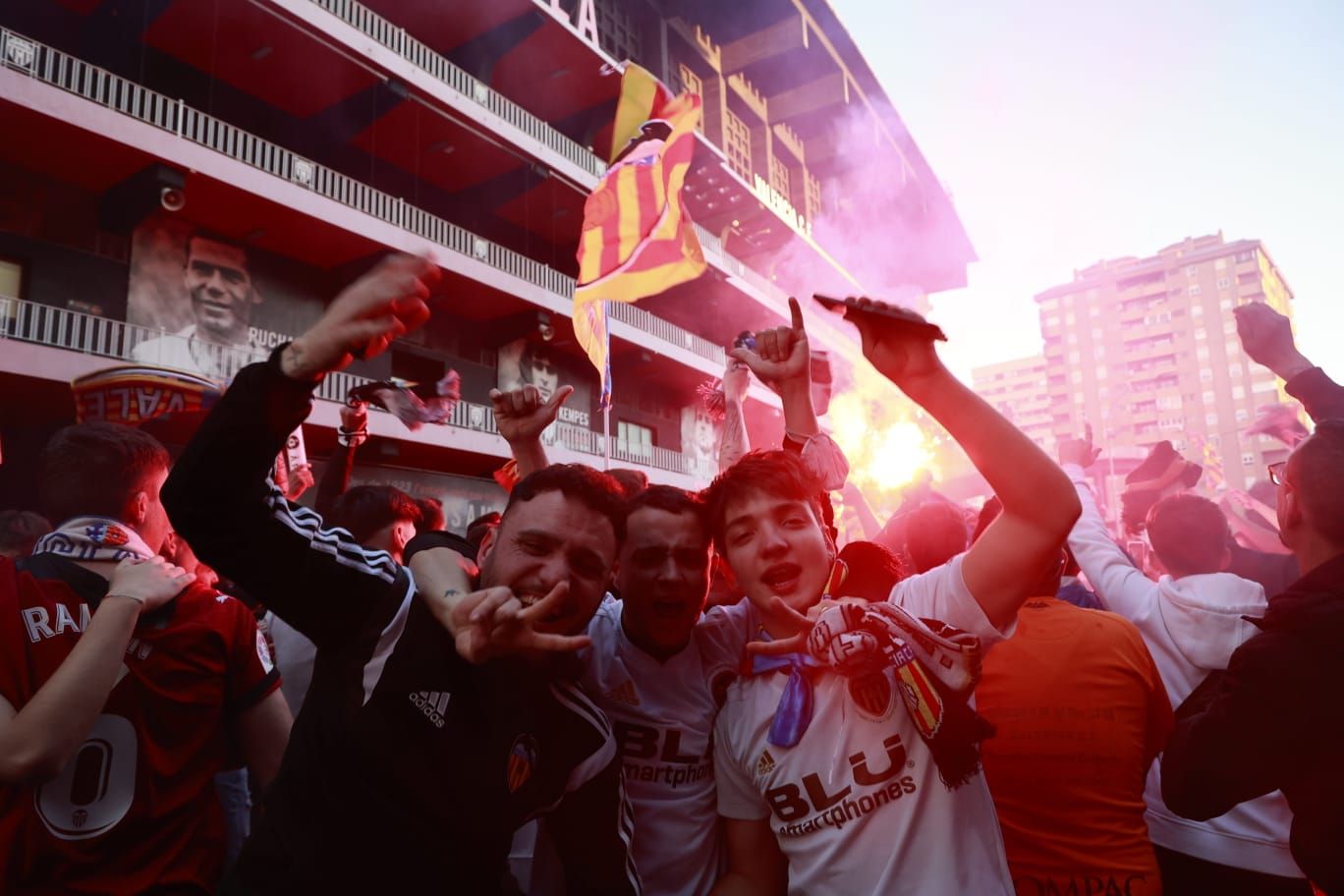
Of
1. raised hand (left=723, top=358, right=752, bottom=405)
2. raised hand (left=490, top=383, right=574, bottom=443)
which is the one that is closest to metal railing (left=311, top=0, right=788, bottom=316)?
raised hand (left=723, top=358, right=752, bottom=405)

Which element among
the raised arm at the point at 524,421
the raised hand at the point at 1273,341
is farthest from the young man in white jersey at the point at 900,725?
the raised hand at the point at 1273,341

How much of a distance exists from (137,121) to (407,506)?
9349 mm

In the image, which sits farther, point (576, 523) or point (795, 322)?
point (795, 322)

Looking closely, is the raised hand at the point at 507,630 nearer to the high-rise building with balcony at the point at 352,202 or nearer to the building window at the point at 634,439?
the high-rise building with balcony at the point at 352,202

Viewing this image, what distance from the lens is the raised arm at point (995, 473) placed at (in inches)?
66.0

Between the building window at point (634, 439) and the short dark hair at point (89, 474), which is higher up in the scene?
the building window at point (634, 439)

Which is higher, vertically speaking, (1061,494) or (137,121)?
(137,121)

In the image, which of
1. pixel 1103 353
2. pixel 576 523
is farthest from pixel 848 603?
pixel 1103 353

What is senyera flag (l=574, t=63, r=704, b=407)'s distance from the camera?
253 inches

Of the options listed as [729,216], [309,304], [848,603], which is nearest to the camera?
[848,603]

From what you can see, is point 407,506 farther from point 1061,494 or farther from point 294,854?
point 1061,494

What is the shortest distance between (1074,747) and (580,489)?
1.71 meters

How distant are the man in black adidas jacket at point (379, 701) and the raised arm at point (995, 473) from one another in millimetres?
978

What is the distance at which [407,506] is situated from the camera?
390cm
